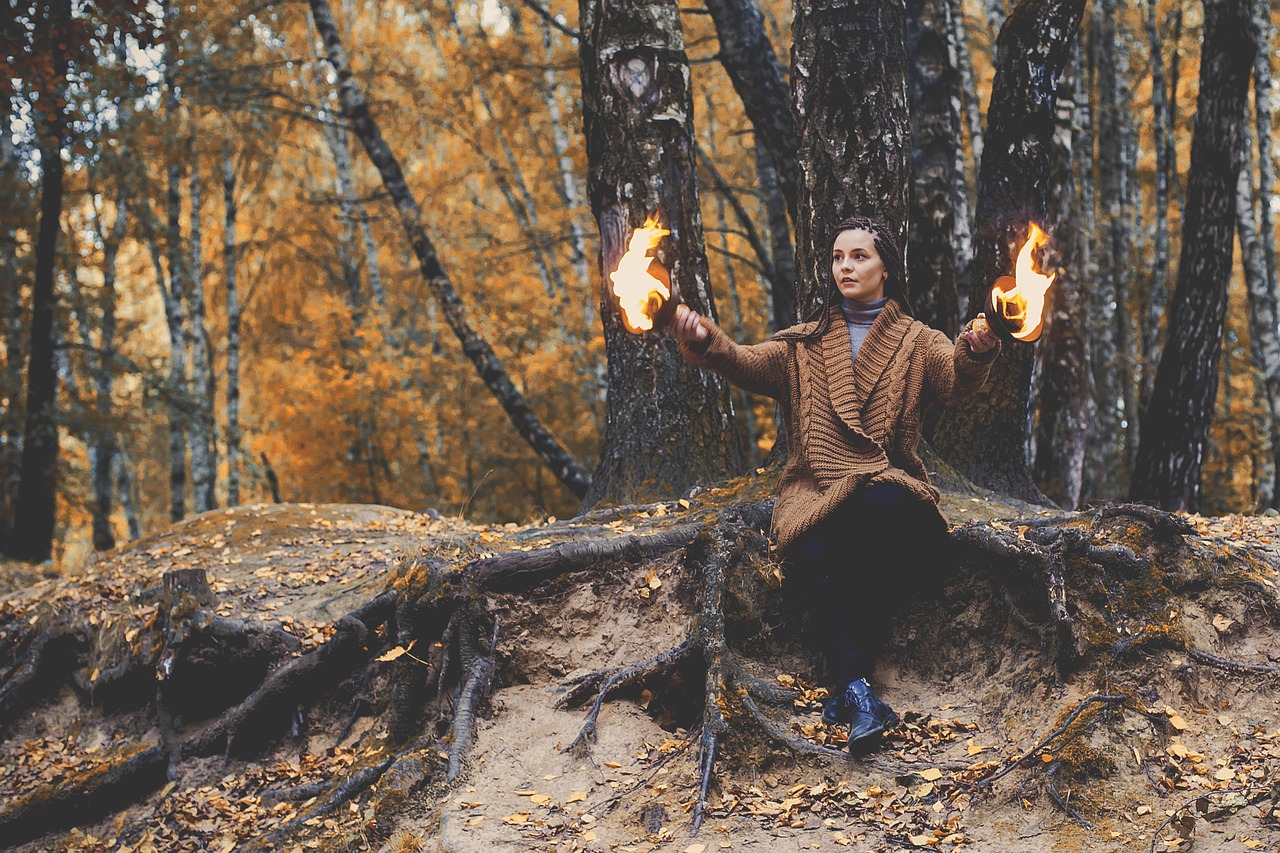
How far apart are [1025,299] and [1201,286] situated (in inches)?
195

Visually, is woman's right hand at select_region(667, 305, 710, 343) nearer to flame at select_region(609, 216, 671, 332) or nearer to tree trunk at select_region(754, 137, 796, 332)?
flame at select_region(609, 216, 671, 332)

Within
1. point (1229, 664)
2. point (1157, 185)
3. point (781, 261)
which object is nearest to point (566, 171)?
point (781, 261)

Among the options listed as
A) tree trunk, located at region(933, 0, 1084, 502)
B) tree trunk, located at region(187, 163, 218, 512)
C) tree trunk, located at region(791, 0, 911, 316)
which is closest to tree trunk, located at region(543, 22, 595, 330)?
tree trunk, located at region(187, 163, 218, 512)

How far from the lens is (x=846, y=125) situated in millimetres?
5500

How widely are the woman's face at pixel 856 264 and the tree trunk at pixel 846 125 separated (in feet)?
4.06

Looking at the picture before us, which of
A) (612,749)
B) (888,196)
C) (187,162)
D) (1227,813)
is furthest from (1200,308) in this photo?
(187,162)

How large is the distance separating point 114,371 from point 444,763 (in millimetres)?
10796

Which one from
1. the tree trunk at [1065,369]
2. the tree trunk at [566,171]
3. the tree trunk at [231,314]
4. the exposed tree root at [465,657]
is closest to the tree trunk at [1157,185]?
the tree trunk at [1065,369]

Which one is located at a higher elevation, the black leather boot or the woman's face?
the woman's face

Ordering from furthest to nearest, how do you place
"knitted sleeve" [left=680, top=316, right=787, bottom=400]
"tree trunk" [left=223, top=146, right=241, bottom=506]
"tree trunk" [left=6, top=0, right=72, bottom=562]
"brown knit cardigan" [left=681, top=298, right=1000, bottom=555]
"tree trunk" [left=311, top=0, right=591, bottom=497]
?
"tree trunk" [left=223, top=146, right=241, bottom=506] < "tree trunk" [left=6, top=0, right=72, bottom=562] < "tree trunk" [left=311, top=0, right=591, bottom=497] < "brown knit cardigan" [left=681, top=298, right=1000, bottom=555] < "knitted sleeve" [left=680, top=316, right=787, bottom=400]

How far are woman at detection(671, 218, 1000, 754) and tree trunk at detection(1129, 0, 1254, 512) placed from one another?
4061mm

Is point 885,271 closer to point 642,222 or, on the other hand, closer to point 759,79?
point 642,222

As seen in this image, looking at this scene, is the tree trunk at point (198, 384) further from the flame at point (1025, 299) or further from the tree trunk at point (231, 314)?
the flame at point (1025, 299)

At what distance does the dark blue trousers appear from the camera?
3971 millimetres
